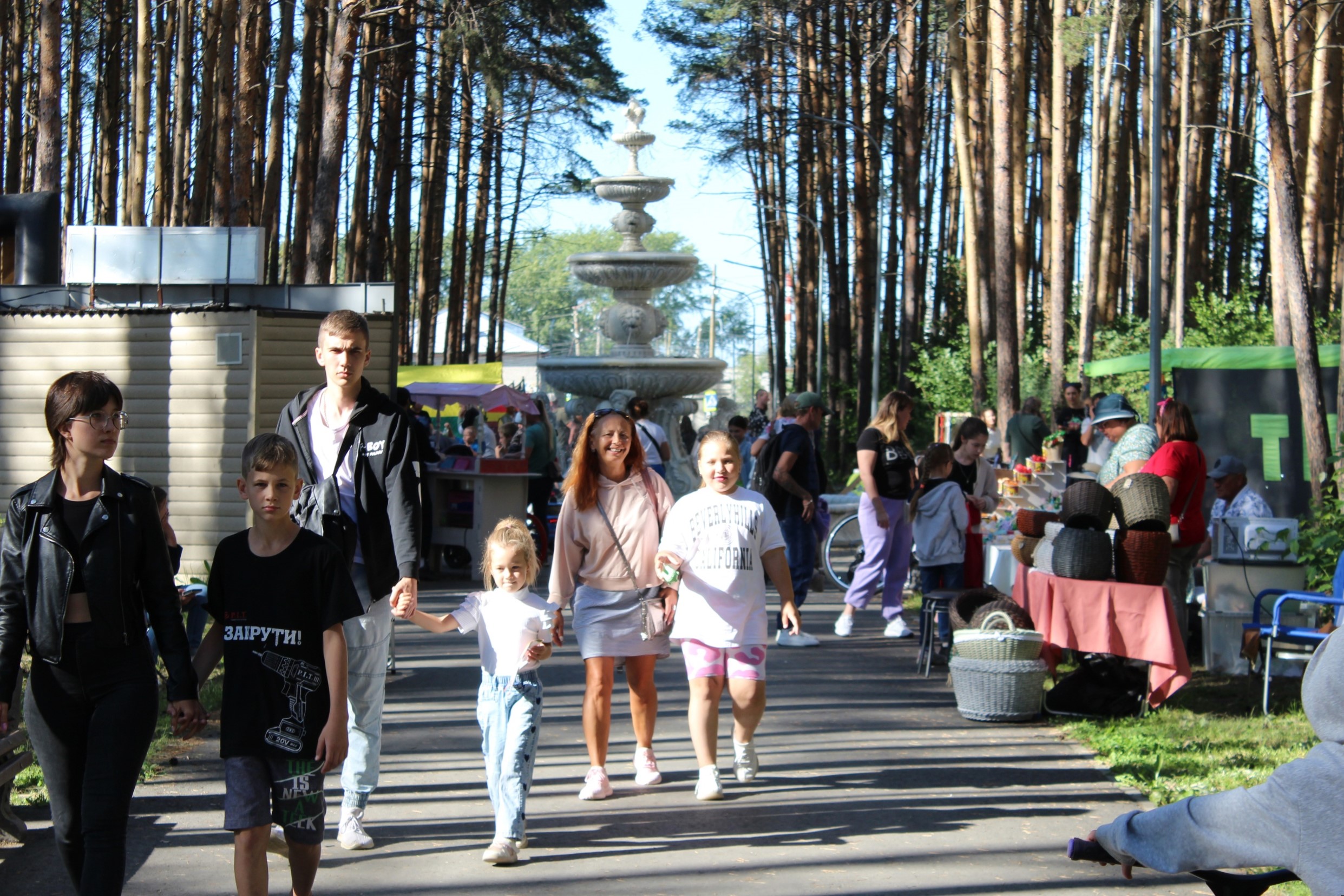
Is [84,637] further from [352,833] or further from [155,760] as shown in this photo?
[155,760]

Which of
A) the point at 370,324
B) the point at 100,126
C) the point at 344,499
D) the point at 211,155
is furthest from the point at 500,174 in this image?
the point at 344,499

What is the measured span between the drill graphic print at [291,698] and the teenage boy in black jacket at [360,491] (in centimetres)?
81

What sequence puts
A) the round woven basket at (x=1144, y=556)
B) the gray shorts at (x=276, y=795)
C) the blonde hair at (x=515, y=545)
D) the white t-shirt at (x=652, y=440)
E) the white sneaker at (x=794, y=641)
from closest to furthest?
1. the gray shorts at (x=276, y=795)
2. the blonde hair at (x=515, y=545)
3. the round woven basket at (x=1144, y=556)
4. the white sneaker at (x=794, y=641)
5. the white t-shirt at (x=652, y=440)

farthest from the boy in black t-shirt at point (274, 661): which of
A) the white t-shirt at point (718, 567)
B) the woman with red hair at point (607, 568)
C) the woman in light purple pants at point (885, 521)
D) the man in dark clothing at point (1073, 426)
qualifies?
the man in dark clothing at point (1073, 426)

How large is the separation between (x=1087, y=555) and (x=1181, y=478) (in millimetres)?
→ 1090

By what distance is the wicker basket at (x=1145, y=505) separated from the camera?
8.34 m

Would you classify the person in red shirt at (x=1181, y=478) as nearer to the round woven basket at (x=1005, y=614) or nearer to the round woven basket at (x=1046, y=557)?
the round woven basket at (x=1046, y=557)

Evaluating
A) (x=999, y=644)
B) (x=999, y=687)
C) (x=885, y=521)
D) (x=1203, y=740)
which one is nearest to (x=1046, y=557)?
(x=999, y=644)

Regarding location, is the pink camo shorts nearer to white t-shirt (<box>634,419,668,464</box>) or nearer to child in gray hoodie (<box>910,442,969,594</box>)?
child in gray hoodie (<box>910,442,969,594</box>)

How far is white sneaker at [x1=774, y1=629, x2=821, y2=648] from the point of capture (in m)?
10.8

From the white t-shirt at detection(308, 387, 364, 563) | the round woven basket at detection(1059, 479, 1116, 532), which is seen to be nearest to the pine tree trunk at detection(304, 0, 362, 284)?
the round woven basket at detection(1059, 479, 1116, 532)

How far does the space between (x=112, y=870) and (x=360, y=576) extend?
1.50m

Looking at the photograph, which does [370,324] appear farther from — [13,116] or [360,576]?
[13,116]

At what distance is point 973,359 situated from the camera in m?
27.9
